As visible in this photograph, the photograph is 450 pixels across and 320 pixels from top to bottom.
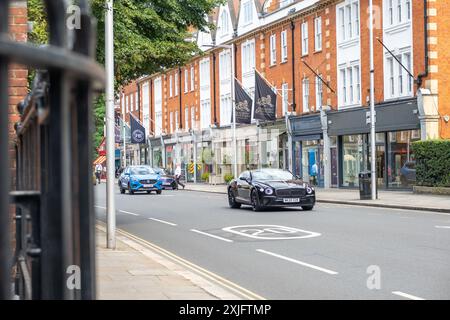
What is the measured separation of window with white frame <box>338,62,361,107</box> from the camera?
39.0 metres

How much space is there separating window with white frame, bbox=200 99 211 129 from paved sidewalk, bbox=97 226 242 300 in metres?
48.9

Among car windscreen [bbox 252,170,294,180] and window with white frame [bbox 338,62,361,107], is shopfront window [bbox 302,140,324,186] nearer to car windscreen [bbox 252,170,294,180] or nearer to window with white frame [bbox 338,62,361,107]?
window with white frame [bbox 338,62,361,107]

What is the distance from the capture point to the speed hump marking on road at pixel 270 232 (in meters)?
15.3

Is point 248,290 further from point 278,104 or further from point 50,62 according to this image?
point 278,104

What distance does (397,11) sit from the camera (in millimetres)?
35719

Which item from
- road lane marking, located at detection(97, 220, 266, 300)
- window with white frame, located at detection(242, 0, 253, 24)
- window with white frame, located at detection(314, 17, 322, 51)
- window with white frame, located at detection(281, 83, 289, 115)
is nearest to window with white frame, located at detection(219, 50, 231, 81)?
window with white frame, located at detection(242, 0, 253, 24)

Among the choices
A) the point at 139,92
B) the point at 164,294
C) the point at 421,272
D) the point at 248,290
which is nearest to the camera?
the point at 164,294

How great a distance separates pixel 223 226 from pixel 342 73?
24535mm

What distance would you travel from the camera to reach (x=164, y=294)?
8156mm

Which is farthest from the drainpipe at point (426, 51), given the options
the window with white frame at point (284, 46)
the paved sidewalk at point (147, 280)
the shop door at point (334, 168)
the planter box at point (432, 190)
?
the paved sidewalk at point (147, 280)

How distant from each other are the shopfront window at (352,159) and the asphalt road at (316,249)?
16872 millimetres

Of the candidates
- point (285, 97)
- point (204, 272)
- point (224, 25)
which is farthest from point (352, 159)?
point (204, 272)

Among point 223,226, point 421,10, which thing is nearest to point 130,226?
point 223,226

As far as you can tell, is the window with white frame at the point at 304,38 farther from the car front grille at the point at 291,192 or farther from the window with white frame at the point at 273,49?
the car front grille at the point at 291,192
